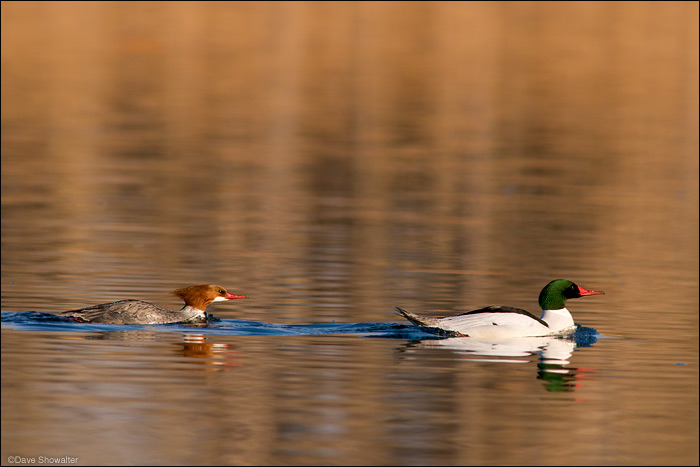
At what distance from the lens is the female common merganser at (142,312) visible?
1455 cm

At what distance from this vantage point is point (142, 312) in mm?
14586

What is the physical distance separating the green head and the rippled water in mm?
547

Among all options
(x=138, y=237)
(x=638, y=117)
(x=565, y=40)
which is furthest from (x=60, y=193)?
(x=565, y=40)

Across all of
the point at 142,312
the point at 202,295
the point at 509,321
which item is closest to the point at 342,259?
the point at 202,295

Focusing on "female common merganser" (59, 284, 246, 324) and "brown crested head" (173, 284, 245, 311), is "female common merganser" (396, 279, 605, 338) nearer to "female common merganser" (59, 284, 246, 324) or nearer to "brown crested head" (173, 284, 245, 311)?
"brown crested head" (173, 284, 245, 311)

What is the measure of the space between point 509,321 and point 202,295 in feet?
9.78

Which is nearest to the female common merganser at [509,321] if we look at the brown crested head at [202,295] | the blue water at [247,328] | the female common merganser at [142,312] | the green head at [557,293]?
the green head at [557,293]

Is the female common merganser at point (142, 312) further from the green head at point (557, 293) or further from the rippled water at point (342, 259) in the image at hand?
the green head at point (557, 293)

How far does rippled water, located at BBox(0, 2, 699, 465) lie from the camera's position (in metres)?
11.0

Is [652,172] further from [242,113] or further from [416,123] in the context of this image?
[242,113]

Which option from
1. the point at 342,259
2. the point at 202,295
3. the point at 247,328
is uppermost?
the point at 202,295

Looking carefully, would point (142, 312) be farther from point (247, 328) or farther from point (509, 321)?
point (509, 321)

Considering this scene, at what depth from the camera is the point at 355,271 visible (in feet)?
59.9

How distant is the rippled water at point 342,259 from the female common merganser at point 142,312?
5.1 inches
